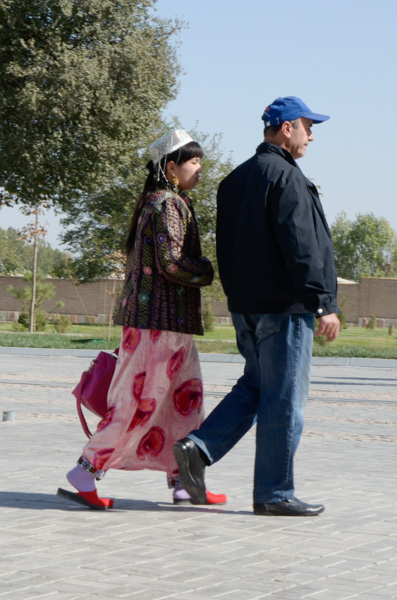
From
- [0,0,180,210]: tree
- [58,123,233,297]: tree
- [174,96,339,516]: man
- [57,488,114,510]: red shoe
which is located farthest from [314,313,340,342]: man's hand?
[58,123,233,297]: tree

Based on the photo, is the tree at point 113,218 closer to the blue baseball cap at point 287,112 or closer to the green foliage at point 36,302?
the green foliage at point 36,302

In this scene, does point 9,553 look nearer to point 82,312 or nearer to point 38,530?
point 38,530

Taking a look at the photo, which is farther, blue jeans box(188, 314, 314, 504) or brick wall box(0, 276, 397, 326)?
brick wall box(0, 276, 397, 326)

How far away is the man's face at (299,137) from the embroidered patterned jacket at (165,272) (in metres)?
0.60

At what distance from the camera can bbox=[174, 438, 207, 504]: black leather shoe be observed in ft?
16.3

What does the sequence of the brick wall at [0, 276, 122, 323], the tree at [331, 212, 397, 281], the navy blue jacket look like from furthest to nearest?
the tree at [331, 212, 397, 281] < the brick wall at [0, 276, 122, 323] < the navy blue jacket

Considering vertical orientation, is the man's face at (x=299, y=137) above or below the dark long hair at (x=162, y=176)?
above

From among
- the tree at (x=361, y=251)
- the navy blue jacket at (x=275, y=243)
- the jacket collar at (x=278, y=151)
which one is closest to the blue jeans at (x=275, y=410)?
the navy blue jacket at (x=275, y=243)

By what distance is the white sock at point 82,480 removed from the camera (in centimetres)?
514

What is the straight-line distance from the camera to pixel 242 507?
529 cm

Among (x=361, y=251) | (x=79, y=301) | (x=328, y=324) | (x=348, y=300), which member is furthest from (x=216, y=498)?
(x=361, y=251)

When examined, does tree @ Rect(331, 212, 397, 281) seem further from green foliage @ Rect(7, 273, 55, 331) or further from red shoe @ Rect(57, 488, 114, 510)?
red shoe @ Rect(57, 488, 114, 510)

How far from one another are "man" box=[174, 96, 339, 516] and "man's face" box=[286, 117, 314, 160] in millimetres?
38

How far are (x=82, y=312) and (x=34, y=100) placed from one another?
102 feet
